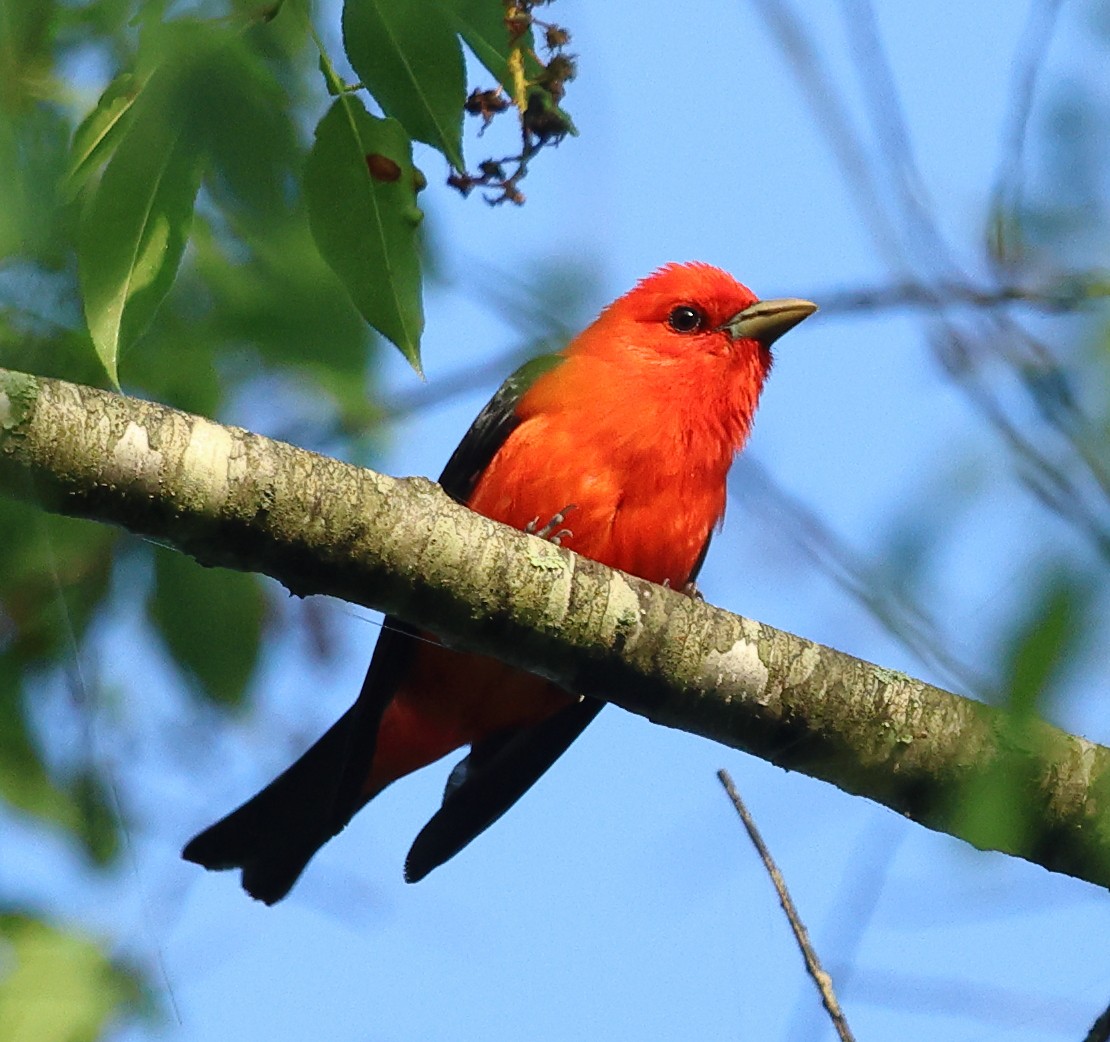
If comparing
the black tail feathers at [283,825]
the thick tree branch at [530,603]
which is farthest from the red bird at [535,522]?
the thick tree branch at [530,603]

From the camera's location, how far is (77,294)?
7.85ft

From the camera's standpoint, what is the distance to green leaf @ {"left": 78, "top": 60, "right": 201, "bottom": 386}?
91.4 inches

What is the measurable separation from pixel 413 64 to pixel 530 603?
4.29 feet

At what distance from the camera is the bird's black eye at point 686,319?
560 centimetres

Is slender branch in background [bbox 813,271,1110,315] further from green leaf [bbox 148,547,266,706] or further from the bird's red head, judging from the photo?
the bird's red head

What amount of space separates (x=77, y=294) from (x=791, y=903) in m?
1.83

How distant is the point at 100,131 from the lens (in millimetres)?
2426

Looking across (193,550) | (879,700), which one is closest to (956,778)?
(879,700)

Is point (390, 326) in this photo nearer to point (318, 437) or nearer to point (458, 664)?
point (318, 437)

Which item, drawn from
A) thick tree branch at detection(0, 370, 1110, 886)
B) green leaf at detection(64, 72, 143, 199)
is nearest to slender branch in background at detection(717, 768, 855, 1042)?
thick tree branch at detection(0, 370, 1110, 886)

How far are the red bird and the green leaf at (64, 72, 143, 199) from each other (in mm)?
2479

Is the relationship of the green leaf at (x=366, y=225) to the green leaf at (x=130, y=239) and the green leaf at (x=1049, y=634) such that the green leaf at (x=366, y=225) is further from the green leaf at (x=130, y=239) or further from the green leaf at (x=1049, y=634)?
the green leaf at (x=1049, y=634)

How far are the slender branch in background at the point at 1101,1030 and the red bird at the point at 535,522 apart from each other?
2403 mm

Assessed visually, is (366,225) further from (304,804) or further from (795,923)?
(304,804)
